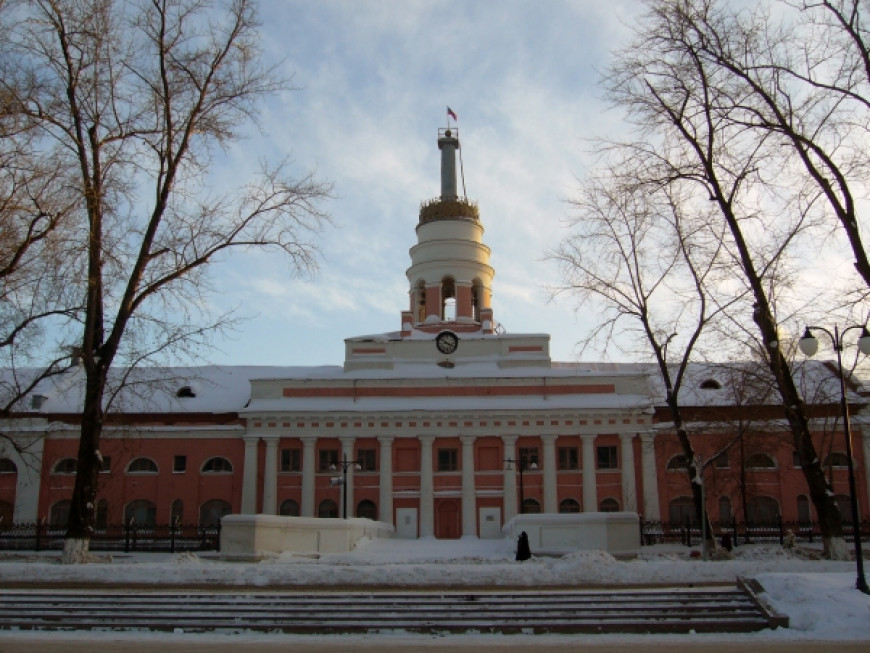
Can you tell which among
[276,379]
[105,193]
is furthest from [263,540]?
[276,379]

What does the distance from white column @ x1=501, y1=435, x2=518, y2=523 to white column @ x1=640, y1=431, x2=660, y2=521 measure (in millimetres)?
5961

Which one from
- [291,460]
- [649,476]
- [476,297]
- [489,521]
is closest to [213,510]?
[291,460]

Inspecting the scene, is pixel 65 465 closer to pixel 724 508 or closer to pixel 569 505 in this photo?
pixel 569 505

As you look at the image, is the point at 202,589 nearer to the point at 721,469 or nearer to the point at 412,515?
the point at 412,515

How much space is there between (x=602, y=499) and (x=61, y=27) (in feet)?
98.4

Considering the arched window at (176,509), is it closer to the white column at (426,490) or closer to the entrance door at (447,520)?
the white column at (426,490)

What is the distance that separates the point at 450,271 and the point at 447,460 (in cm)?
1050

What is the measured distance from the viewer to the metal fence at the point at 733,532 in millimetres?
30484

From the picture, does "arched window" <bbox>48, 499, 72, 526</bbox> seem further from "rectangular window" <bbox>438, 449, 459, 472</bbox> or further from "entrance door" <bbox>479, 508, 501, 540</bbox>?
"entrance door" <bbox>479, 508, 501, 540</bbox>

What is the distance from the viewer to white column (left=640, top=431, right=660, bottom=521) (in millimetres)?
39094

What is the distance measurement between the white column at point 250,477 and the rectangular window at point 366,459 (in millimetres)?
4880

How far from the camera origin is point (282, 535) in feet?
78.7

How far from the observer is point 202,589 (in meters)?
15.4

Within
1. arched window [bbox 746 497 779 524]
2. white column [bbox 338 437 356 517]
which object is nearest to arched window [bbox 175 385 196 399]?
white column [bbox 338 437 356 517]
